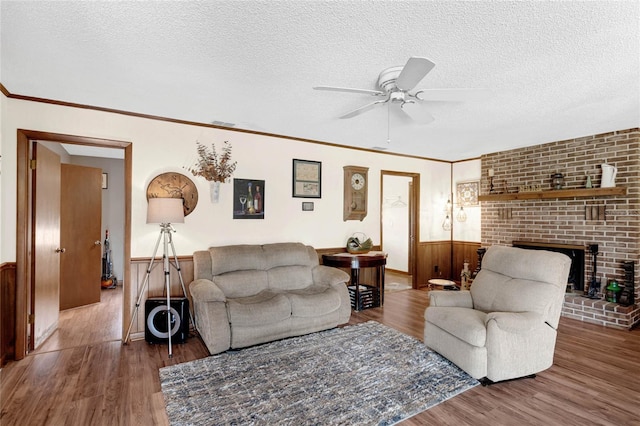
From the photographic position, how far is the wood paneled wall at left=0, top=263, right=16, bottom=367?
2.91 m

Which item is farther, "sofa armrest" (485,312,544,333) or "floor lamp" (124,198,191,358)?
"floor lamp" (124,198,191,358)

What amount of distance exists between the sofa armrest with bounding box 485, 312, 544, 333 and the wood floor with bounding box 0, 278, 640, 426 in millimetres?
457

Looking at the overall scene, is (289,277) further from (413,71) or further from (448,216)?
(448,216)

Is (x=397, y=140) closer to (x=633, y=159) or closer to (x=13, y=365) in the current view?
(x=633, y=159)

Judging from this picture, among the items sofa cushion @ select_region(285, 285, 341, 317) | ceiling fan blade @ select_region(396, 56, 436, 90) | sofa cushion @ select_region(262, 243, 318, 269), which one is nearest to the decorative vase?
sofa cushion @ select_region(262, 243, 318, 269)

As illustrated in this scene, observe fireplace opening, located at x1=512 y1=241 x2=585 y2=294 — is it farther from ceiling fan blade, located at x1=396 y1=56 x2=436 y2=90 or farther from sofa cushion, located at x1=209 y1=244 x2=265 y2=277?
sofa cushion, located at x1=209 y1=244 x2=265 y2=277

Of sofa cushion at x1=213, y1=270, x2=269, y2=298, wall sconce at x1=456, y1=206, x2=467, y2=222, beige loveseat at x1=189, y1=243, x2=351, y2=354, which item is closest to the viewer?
beige loveseat at x1=189, y1=243, x2=351, y2=354

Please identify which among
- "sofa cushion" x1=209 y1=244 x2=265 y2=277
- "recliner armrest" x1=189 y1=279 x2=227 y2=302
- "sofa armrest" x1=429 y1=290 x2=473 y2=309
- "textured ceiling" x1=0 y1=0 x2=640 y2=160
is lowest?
"sofa armrest" x1=429 y1=290 x2=473 y2=309

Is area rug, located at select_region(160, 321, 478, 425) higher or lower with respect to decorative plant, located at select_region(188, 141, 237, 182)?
lower

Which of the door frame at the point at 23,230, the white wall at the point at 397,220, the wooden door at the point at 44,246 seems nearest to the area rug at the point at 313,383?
the door frame at the point at 23,230

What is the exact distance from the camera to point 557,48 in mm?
2137

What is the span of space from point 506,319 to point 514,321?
70 millimetres

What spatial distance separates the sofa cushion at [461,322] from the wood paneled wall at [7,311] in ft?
12.5

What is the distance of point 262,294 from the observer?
3.69 metres
